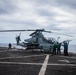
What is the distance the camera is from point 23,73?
11.8m

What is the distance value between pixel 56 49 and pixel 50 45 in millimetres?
3990

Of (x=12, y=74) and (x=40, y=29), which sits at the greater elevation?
(x=40, y=29)

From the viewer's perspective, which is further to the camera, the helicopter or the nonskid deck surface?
the helicopter

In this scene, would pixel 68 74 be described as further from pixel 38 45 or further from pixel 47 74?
pixel 38 45

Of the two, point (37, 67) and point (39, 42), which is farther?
point (39, 42)

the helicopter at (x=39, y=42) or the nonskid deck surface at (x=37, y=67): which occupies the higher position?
the helicopter at (x=39, y=42)

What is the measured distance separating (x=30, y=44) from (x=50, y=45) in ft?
29.7

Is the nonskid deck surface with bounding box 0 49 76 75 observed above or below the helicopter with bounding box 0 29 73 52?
below

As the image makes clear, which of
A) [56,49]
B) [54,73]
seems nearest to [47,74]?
[54,73]

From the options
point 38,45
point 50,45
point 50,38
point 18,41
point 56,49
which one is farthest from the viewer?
point 18,41

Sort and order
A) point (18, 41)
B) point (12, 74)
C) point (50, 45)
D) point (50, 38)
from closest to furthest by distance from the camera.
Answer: point (12, 74) → point (50, 45) → point (50, 38) → point (18, 41)

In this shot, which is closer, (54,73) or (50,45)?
(54,73)

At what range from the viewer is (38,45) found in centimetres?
4347

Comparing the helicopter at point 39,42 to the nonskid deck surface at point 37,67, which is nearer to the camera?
the nonskid deck surface at point 37,67
